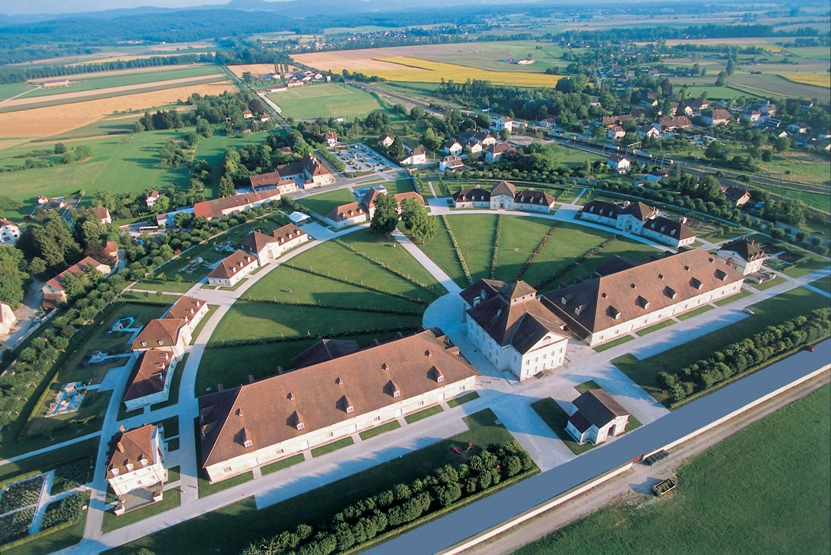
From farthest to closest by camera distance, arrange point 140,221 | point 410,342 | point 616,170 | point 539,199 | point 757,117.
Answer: point 757,117 < point 616,170 < point 140,221 < point 539,199 < point 410,342

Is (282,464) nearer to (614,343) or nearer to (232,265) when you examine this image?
(232,265)

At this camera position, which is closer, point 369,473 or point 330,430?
point 369,473

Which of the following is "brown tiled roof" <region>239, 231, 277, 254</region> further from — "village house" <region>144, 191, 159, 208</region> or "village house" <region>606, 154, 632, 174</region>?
"village house" <region>606, 154, 632, 174</region>

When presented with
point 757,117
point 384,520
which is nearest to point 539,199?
point 384,520

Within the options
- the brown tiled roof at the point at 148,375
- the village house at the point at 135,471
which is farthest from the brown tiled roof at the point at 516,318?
the brown tiled roof at the point at 148,375

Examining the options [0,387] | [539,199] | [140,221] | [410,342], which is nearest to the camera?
[410,342]

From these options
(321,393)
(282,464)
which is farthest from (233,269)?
(282,464)

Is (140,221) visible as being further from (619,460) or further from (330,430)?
(619,460)
